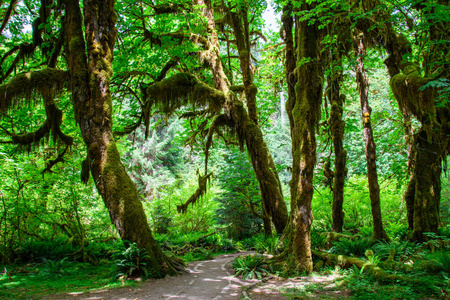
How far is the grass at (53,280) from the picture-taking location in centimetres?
493

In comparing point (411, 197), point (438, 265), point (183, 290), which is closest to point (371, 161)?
point (411, 197)

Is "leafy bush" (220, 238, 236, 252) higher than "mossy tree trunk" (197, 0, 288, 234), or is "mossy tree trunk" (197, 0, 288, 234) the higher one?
"mossy tree trunk" (197, 0, 288, 234)

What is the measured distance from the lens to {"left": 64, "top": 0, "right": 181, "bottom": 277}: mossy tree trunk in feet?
19.8

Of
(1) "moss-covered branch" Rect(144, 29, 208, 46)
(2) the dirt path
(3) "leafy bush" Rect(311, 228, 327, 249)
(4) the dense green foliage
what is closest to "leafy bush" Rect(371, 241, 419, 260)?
(4) the dense green foliage

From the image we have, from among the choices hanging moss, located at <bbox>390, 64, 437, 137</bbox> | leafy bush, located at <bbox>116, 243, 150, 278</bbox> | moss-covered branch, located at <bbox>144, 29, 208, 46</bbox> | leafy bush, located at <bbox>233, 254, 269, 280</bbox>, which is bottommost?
leafy bush, located at <bbox>233, 254, 269, 280</bbox>

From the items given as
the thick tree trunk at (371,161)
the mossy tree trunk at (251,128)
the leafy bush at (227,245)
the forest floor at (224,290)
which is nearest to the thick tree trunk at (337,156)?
the thick tree trunk at (371,161)

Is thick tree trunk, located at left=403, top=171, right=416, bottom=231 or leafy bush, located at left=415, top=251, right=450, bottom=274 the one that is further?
thick tree trunk, located at left=403, top=171, right=416, bottom=231

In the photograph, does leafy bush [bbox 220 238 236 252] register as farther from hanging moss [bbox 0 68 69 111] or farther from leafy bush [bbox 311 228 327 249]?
hanging moss [bbox 0 68 69 111]

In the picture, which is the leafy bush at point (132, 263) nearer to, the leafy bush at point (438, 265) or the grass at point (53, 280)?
the grass at point (53, 280)

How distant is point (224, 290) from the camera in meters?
5.05

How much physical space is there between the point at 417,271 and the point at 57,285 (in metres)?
6.69

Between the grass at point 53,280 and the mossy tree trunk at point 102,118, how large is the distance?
3.11 feet

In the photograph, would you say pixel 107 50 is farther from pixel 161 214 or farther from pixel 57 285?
pixel 161 214

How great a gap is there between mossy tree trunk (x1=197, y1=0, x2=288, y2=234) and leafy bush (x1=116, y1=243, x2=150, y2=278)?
449 cm
